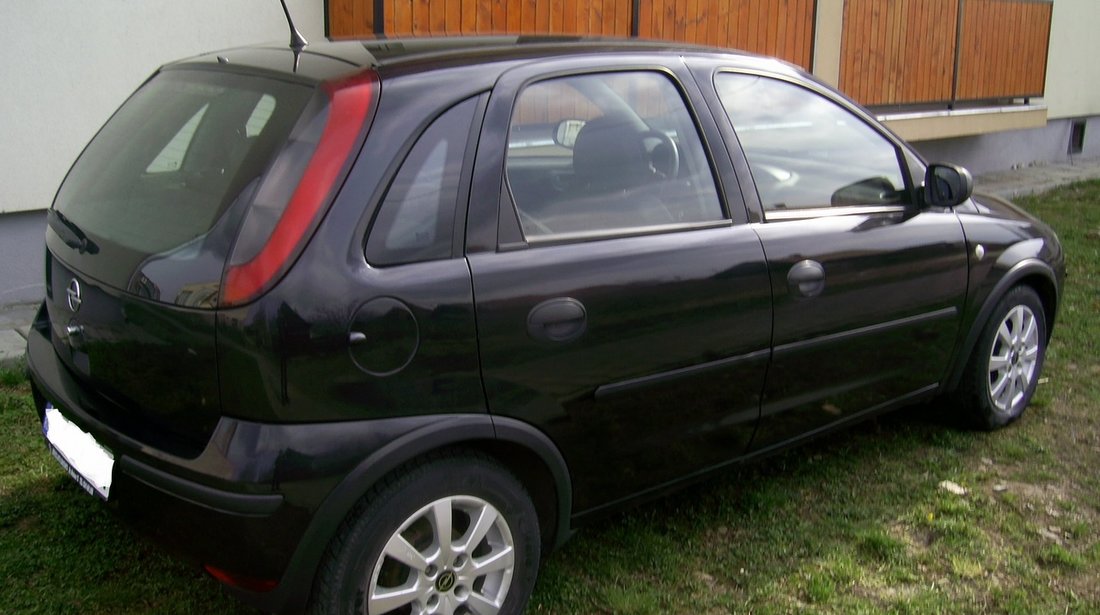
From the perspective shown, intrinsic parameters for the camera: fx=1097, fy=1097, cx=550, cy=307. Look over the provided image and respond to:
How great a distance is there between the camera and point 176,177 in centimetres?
285

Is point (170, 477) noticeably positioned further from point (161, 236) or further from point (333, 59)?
point (333, 59)

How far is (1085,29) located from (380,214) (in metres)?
12.6

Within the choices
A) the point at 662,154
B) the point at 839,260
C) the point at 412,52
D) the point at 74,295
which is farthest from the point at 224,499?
the point at 839,260

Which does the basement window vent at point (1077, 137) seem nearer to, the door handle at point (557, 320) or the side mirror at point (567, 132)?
the side mirror at point (567, 132)

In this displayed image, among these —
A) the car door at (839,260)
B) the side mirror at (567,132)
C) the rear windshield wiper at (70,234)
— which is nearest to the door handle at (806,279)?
the car door at (839,260)

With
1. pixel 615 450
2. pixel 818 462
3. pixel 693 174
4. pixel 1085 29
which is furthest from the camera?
pixel 1085 29

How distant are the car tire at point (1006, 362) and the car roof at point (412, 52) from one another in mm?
1698

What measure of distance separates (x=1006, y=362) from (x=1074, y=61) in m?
9.72

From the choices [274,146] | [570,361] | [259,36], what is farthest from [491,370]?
[259,36]

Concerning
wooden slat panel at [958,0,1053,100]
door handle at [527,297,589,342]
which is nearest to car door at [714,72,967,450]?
door handle at [527,297,589,342]

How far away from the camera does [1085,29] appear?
1288 cm

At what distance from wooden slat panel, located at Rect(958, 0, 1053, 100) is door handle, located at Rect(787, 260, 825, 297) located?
8067mm

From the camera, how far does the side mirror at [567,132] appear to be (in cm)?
314

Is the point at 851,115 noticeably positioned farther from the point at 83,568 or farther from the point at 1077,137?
the point at 1077,137
